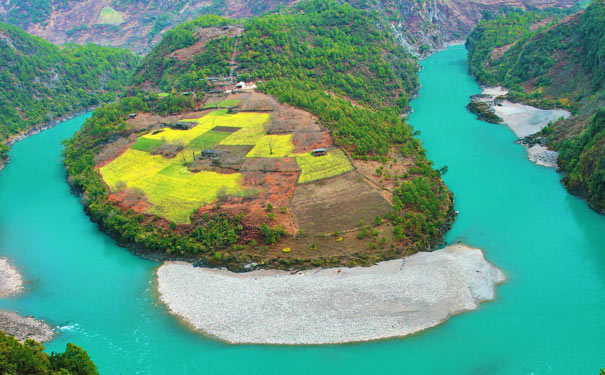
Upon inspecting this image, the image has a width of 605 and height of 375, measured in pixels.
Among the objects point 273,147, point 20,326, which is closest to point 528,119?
point 273,147

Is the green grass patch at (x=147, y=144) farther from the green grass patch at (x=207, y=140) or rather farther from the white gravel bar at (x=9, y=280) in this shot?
the white gravel bar at (x=9, y=280)

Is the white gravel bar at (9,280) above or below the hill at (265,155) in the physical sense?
below

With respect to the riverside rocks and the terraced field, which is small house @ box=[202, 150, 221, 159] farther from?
the riverside rocks

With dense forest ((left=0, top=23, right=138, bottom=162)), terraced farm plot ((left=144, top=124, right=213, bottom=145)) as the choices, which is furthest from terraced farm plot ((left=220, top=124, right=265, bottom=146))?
dense forest ((left=0, top=23, right=138, bottom=162))

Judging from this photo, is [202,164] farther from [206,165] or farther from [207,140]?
[207,140]

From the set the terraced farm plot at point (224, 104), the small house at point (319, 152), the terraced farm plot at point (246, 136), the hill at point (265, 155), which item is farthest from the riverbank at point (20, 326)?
the terraced farm plot at point (224, 104)

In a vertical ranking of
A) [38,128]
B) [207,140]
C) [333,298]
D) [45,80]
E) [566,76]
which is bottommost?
[38,128]

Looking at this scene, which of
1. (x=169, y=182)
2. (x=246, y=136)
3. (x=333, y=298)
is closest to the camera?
(x=333, y=298)
